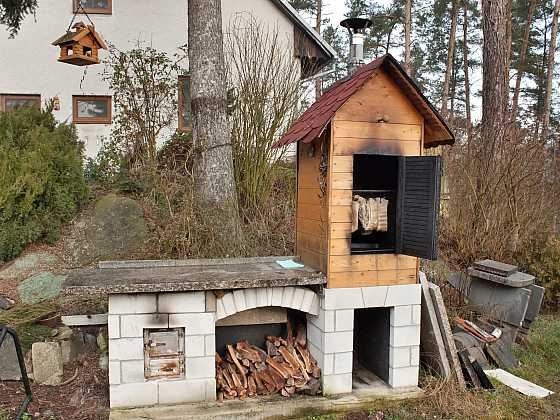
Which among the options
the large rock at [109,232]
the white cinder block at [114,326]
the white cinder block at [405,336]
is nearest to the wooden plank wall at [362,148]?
the white cinder block at [405,336]

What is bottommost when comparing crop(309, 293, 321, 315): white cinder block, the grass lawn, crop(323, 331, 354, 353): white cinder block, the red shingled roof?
the grass lawn

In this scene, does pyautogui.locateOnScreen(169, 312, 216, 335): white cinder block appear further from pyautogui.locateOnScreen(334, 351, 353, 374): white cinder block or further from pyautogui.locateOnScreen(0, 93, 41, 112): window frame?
pyautogui.locateOnScreen(0, 93, 41, 112): window frame

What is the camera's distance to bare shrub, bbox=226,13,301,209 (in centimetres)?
748

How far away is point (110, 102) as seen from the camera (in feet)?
38.7

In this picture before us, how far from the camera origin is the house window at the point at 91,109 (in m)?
11.8

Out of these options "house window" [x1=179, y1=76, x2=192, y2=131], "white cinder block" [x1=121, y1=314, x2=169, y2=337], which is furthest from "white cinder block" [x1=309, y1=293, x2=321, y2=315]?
"house window" [x1=179, y1=76, x2=192, y2=131]

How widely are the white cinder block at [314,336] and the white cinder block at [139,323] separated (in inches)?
52.5

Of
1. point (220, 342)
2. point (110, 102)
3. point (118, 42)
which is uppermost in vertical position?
point (118, 42)

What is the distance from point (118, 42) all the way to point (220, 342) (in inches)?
379

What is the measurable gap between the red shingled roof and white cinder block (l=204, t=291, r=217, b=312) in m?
1.51

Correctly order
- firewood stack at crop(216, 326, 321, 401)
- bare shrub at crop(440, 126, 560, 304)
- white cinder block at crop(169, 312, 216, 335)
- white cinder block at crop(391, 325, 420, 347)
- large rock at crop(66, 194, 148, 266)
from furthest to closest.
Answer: bare shrub at crop(440, 126, 560, 304) < large rock at crop(66, 194, 148, 266) < white cinder block at crop(391, 325, 420, 347) < firewood stack at crop(216, 326, 321, 401) < white cinder block at crop(169, 312, 216, 335)

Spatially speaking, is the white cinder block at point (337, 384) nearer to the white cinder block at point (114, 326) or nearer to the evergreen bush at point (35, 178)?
the white cinder block at point (114, 326)

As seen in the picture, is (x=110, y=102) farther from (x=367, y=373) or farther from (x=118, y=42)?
(x=367, y=373)

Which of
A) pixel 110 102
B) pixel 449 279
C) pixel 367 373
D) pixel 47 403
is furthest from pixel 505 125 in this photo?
pixel 110 102
